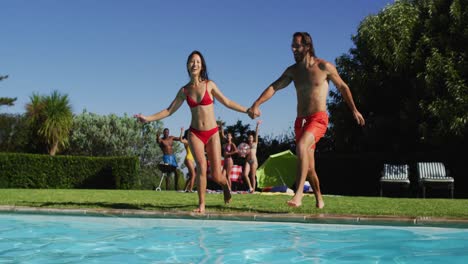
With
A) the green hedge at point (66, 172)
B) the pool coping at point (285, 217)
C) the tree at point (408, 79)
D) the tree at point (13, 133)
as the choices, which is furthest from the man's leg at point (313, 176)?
the tree at point (13, 133)

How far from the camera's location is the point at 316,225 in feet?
20.4

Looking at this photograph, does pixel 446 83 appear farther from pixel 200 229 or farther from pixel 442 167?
pixel 200 229

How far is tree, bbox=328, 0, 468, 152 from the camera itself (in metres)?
19.8

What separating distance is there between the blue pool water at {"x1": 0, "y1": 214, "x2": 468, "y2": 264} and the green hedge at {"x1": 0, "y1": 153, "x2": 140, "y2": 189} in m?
14.8

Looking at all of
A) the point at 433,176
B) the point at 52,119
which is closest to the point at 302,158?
the point at 433,176

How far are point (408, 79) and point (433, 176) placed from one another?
19.4 feet

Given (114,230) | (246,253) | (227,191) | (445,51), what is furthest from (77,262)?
(445,51)

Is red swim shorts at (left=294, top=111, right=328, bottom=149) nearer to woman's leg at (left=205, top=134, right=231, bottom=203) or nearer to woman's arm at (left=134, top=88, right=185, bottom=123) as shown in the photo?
woman's leg at (left=205, top=134, right=231, bottom=203)

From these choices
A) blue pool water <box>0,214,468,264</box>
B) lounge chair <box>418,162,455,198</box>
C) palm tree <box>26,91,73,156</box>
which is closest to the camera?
blue pool water <box>0,214,468,264</box>

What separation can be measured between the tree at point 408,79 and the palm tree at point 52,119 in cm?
1588

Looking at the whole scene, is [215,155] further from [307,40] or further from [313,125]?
[307,40]

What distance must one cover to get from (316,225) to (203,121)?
88.3 inches

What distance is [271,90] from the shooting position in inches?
290

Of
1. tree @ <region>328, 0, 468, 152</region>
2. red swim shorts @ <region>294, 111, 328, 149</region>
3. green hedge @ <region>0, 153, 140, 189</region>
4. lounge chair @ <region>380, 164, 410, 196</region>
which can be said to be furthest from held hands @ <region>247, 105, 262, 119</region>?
green hedge @ <region>0, 153, 140, 189</region>
